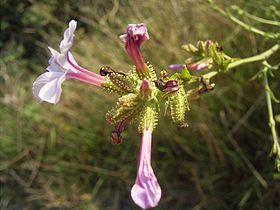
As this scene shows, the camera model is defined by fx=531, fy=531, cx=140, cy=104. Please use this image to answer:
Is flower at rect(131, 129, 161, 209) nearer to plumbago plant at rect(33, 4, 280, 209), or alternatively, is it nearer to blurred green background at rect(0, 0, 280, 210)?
plumbago plant at rect(33, 4, 280, 209)

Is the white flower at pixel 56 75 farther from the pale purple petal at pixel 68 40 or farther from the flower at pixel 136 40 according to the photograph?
the flower at pixel 136 40

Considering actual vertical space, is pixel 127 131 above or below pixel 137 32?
below

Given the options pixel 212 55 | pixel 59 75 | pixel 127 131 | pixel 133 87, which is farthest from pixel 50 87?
pixel 127 131

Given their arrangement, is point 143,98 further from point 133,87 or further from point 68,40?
point 68,40

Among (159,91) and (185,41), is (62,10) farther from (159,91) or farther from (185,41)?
A: (159,91)

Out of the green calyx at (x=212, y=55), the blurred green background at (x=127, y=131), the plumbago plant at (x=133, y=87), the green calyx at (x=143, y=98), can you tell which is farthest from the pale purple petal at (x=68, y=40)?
the blurred green background at (x=127, y=131)

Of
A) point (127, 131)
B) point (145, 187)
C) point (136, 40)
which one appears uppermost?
point (136, 40)

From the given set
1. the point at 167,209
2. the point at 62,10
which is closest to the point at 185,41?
the point at 167,209
